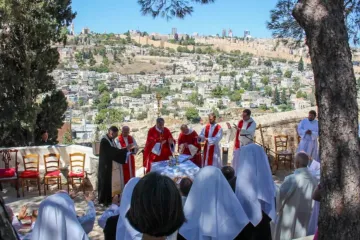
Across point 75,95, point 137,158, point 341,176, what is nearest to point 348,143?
point 341,176

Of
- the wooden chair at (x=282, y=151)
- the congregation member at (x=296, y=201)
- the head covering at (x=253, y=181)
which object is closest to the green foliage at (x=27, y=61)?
the wooden chair at (x=282, y=151)

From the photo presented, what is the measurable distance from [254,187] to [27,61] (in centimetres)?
974

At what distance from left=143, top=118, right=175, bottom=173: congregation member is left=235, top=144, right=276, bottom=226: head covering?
5196mm

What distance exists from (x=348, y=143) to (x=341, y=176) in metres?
0.29

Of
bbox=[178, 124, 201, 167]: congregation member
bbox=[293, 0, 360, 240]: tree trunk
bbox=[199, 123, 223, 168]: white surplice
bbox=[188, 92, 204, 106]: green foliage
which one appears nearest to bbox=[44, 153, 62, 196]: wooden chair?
bbox=[178, 124, 201, 167]: congregation member

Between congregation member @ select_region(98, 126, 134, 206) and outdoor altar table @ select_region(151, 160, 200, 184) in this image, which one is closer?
outdoor altar table @ select_region(151, 160, 200, 184)

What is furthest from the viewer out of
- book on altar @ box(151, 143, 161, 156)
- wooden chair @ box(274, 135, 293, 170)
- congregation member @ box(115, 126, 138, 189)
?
wooden chair @ box(274, 135, 293, 170)

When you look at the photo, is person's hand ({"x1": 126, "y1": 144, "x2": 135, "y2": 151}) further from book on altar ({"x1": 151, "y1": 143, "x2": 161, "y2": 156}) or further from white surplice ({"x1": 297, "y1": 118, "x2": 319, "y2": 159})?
white surplice ({"x1": 297, "y1": 118, "x2": 319, "y2": 159})

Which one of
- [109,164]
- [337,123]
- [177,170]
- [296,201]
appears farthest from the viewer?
[109,164]

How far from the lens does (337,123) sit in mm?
3430

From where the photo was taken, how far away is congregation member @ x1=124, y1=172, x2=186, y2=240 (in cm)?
185

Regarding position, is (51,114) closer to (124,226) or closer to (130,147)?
(130,147)

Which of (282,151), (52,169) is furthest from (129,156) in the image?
(282,151)

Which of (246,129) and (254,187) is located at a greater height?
(246,129)
